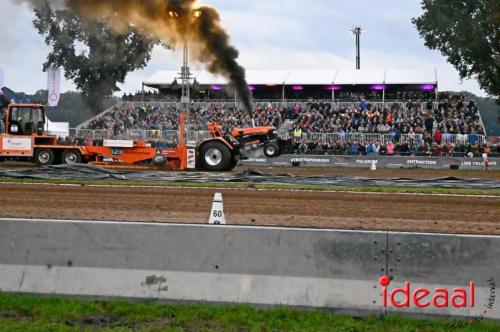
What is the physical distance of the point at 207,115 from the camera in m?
43.1

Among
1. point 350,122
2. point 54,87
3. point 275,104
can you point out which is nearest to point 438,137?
point 350,122

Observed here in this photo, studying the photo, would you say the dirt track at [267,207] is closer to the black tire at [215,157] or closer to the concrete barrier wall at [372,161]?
the black tire at [215,157]

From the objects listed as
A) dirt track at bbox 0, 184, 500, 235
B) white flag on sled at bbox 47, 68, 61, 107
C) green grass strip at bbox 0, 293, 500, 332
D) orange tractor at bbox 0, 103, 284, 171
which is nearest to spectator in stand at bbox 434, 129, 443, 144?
orange tractor at bbox 0, 103, 284, 171

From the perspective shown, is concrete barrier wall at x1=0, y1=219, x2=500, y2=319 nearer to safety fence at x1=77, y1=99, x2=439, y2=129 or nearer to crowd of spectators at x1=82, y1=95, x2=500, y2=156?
crowd of spectators at x1=82, y1=95, x2=500, y2=156

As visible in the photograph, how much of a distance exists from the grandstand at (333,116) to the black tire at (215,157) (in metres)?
7.37

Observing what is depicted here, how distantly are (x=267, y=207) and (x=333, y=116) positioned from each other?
27232 millimetres

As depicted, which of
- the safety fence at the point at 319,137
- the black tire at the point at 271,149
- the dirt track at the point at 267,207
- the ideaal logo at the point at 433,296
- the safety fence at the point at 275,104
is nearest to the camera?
the ideaal logo at the point at 433,296

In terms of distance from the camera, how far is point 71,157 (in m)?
27.5

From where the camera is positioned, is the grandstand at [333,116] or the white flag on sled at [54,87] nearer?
the grandstand at [333,116]

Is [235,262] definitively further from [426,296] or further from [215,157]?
[215,157]

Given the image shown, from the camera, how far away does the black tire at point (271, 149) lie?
25.8m

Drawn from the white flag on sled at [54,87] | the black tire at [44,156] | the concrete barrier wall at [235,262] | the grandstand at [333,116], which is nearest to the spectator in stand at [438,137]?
the grandstand at [333,116]

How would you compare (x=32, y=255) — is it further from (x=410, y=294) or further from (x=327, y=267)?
(x=410, y=294)

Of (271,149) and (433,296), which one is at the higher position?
(271,149)
